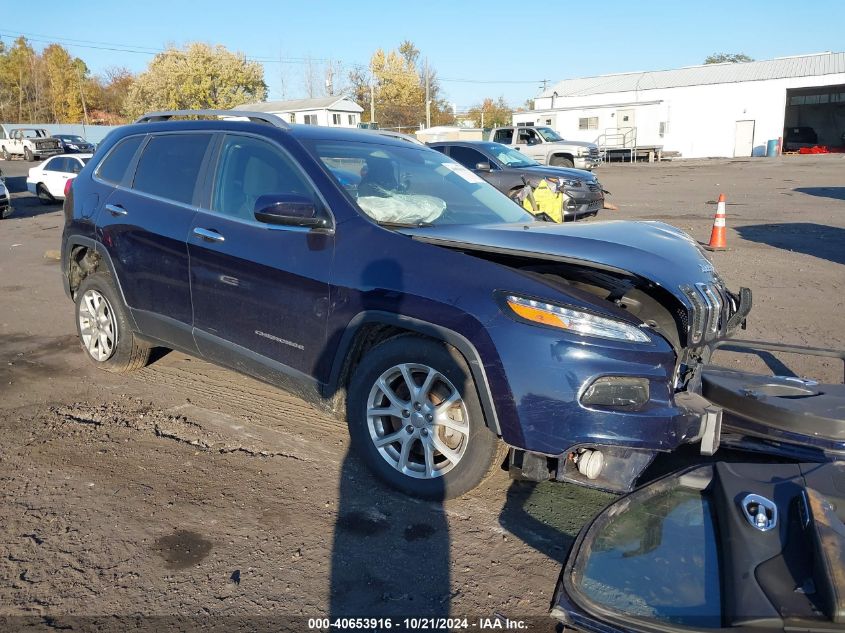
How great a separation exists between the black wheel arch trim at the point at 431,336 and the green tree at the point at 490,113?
74069 mm

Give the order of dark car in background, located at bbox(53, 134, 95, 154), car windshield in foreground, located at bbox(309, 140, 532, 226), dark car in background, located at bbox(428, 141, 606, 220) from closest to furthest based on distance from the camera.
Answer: car windshield in foreground, located at bbox(309, 140, 532, 226) < dark car in background, located at bbox(428, 141, 606, 220) < dark car in background, located at bbox(53, 134, 95, 154)

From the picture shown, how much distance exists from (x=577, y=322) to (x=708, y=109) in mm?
48580

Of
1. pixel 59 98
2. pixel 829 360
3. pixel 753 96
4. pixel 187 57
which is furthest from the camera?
pixel 59 98

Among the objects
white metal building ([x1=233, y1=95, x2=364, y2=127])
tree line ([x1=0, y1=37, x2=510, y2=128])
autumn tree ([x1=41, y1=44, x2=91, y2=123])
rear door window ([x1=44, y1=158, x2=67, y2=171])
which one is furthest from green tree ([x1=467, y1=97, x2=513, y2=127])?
rear door window ([x1=44, y1=158, x2=67, y2=171])

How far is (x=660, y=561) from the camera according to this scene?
6.33 ft

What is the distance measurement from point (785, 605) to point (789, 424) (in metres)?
2.07

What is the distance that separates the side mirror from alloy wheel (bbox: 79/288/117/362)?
2170 mm

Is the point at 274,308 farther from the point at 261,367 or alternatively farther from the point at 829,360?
the point at 829,360

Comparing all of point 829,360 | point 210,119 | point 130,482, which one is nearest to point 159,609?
point 130,482

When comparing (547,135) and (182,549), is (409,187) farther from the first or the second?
(547,135)

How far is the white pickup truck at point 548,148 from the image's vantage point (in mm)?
25781

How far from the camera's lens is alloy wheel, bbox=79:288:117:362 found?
208 inches

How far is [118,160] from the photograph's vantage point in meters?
5.24

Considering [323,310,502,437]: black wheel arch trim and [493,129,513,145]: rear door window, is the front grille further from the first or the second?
[493,129,513,145]: rear door window
